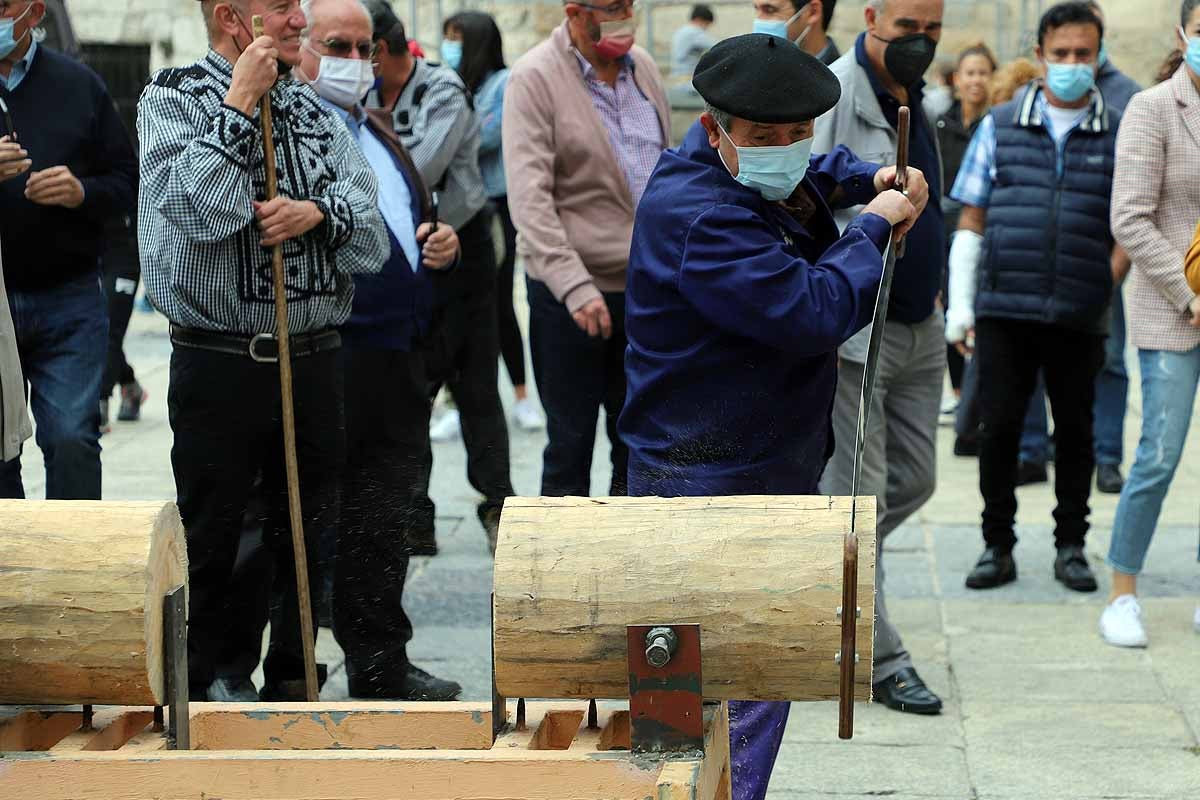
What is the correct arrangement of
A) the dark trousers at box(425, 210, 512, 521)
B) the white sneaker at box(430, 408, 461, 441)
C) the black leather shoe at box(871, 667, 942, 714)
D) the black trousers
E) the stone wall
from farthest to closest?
1. the stone wall
2. the white sneaker at box(430, 408, 461, 441)
3. the dark trousers at box(425, 210, 512, 521)
4. the black trousers
5. the black leather shoe at box(871, 667, 942, 714)

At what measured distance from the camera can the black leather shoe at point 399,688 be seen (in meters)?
4.77

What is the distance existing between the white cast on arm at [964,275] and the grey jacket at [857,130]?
4.69 ft

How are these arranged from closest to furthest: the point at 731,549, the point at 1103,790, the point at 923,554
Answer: the point at 731,549 → the point at 1103,790 → the point at 923,554

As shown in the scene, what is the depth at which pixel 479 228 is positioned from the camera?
6.50 meters

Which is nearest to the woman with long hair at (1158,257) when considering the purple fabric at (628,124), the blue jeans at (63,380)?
the purple fabric at (628,124)

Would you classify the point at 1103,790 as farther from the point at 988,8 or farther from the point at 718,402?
the point at 988,8

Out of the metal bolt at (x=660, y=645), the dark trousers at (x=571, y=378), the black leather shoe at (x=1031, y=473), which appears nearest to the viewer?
the metal bolt at (x=660, y=645)

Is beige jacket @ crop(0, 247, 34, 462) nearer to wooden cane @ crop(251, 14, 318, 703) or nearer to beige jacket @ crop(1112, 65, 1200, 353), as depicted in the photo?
wooden cane @ crop(251, 14, 318, 703)

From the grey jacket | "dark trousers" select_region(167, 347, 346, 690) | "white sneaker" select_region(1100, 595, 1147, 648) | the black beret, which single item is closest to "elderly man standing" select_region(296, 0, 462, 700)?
"dark trousers" select_region(167, 347, 346, 690)

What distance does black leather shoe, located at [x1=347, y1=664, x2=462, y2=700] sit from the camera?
4766 mm

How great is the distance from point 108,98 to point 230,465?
4.67 feet

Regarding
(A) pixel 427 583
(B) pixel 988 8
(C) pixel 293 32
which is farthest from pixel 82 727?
(B) pixel 988 8

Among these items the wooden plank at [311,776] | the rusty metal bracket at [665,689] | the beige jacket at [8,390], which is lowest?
the wooden plank at [311,776]

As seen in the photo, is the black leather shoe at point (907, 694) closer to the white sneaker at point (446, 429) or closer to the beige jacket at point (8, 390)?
the beige jacket at point (8, 390)
